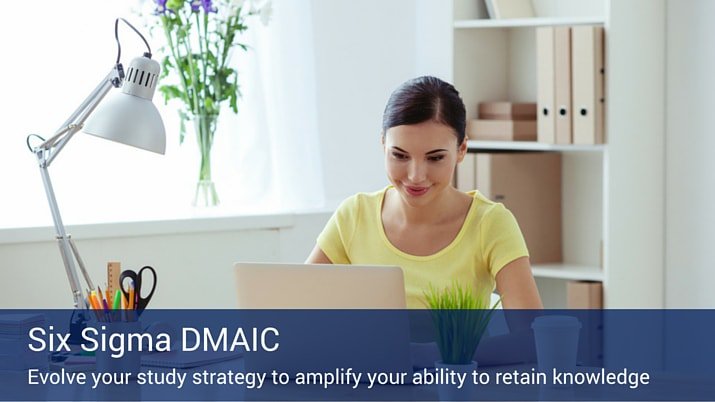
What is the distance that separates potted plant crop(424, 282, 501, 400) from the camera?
1.68m

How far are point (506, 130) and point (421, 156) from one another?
1430mm

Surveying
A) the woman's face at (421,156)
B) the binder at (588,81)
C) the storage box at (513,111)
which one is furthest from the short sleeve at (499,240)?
the storage box at (513,111)

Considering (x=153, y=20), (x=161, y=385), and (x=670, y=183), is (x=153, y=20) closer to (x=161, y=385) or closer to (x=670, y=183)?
(x=670, y=183)

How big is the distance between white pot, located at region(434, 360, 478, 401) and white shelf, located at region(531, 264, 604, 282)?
6.14 feet

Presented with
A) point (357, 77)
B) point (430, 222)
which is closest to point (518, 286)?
point (430, 222)

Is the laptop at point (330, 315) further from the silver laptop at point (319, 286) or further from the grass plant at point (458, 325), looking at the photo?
the grass plant at point (458, 325)

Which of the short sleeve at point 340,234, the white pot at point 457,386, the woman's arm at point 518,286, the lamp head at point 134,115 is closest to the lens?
the white pot at point 457,386

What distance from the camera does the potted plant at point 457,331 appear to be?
5.51 feet

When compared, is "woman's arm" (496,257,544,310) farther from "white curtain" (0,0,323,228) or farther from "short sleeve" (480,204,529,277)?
"white curtain" (0,0,323,228)

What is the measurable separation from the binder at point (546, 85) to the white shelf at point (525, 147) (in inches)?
1.4

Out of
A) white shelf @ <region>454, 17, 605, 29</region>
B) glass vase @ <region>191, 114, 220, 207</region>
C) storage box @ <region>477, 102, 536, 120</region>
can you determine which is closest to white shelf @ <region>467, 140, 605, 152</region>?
storage box @ <region>477, 102, 536, 120</region>

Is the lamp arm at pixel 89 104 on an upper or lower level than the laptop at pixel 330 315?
upper

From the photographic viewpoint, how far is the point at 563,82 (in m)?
3.44

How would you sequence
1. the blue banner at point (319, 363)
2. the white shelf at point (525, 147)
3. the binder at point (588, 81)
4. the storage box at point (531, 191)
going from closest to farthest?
1. the blue banner at point (319, 363)
2. the binder at point (588, 81)
3. the white shelf at point (525, 147)
4. the storage box at point (531, 191)
